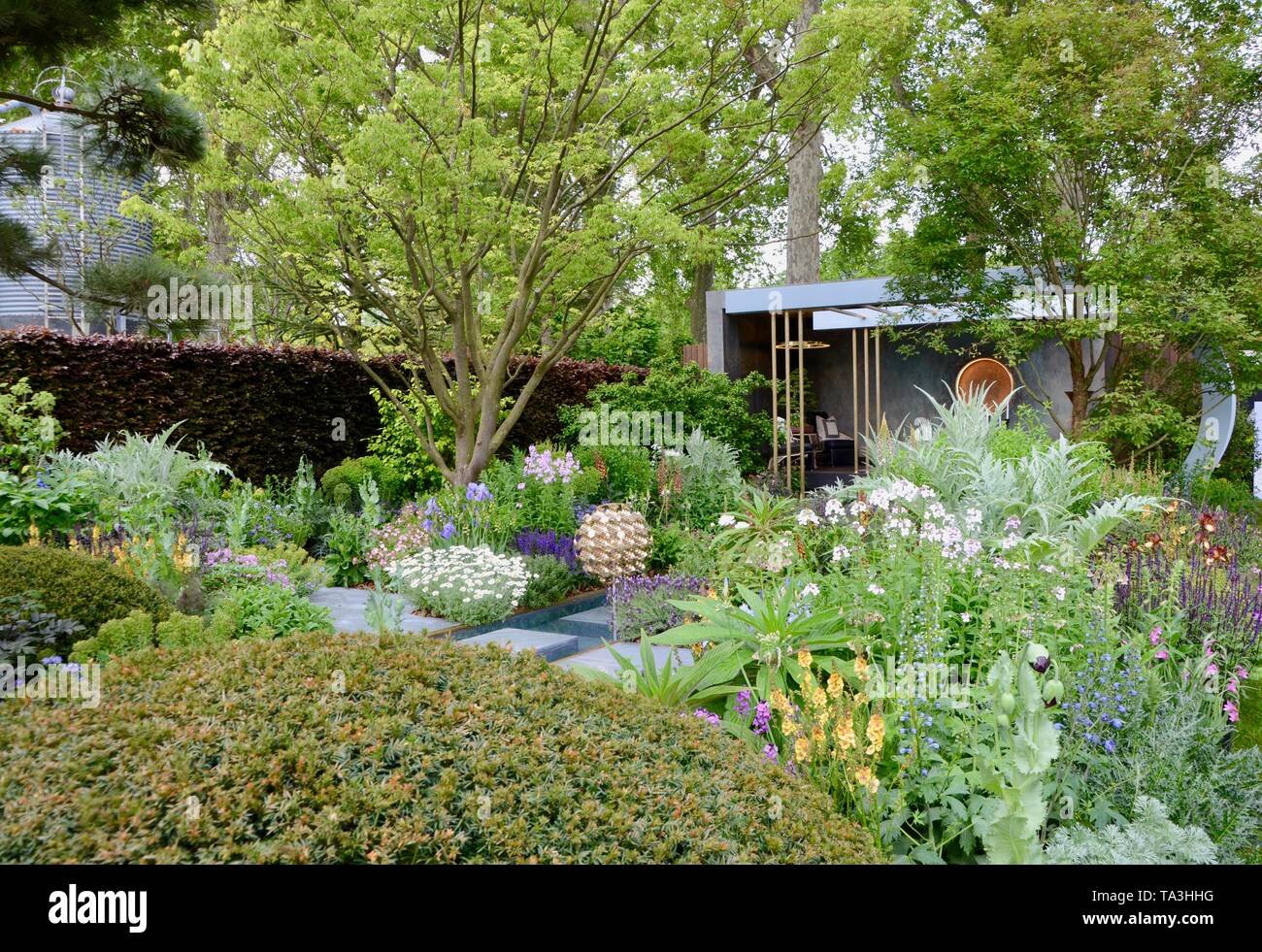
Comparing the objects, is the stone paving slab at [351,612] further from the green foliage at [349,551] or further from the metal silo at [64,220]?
the metal silo at [64,220]

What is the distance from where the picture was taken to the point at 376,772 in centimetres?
199

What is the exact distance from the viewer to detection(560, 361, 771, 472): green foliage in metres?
11.6

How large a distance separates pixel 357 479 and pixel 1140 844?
8403 millimetres

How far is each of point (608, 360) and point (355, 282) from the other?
24.1 feet

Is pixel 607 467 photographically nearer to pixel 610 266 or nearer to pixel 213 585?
pixel 610 266

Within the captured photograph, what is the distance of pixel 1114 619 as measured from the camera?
3.52 meters

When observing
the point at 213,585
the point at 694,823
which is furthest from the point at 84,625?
the point at 694,823

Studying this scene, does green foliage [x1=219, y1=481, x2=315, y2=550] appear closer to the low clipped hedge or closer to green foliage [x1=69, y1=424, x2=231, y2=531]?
green foliage [x1=69, y1=424, x2=231, y2=531]

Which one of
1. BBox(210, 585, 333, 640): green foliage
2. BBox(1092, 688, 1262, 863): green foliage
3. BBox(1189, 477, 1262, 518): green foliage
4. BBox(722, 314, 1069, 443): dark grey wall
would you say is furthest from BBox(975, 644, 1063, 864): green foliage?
BBox(722, 314, 1069, 443): dark grey wall

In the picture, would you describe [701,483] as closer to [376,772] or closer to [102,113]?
[102,113]

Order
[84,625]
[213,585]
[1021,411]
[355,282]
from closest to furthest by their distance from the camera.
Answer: [84,625], [213,585], [355,282], [1021,411]

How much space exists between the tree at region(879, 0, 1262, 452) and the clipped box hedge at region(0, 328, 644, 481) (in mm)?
5616

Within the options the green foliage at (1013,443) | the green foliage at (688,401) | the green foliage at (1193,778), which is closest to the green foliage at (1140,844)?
the green foliage at (1193,778)

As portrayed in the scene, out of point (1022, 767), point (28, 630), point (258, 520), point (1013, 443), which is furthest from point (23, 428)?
point (1013, 443)
